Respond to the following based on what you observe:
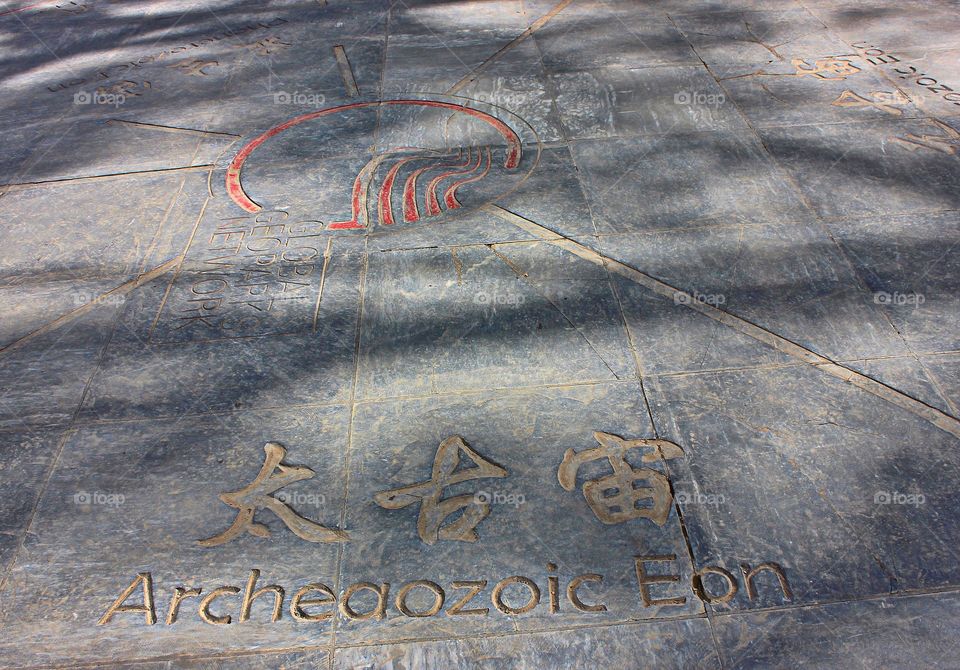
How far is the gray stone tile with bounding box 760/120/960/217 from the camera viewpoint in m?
5.68

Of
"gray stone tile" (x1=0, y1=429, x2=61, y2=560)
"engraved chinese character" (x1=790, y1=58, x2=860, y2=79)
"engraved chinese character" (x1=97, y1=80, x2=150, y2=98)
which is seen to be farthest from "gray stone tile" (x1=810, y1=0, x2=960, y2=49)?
"gray stone tile" (x1=0, y1=429, x2=61, y2=560)

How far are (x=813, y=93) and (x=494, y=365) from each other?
4995 millimetres

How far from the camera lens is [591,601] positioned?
11.2 ft

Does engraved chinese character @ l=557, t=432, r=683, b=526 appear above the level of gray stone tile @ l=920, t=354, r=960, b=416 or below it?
below

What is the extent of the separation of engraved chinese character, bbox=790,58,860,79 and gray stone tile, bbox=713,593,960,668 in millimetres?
5933

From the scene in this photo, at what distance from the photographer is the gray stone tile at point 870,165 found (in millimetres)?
5680

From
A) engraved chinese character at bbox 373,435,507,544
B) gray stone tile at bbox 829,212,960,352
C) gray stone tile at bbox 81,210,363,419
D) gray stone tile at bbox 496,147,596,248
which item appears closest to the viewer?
engraved chinese character at bbox 373,435,507,544

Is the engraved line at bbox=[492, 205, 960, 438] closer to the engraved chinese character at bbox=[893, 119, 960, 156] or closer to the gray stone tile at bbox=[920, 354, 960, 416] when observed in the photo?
the gray stone tile at bbox=[920, 354, 960, 416]

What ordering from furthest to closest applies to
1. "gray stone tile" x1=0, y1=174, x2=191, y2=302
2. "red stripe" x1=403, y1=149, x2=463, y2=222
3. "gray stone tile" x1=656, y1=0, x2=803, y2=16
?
"gray stone tile" x1=656, y1=0, x2=803, y2=16 < "red stripe" x1=403, y1=149, x2=463, y2=222 < "gray stone tile" x1=0, y1=174, x2=191, y2=302

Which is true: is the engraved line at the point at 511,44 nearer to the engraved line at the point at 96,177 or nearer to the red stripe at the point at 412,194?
the red stripe at the point at 412,194

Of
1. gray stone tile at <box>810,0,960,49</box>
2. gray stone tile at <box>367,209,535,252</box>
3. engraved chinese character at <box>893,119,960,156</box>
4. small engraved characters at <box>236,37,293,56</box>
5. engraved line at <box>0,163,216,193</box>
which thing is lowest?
gray stone tile at <box>367,209,535,252</box>

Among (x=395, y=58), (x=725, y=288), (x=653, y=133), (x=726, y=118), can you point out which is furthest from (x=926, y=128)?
(x=395, y=58)

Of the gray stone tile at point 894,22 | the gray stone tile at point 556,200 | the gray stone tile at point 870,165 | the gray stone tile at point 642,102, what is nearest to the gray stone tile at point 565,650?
the gray stone tile at point 556,200

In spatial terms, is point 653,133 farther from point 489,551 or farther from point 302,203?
point 489,551
